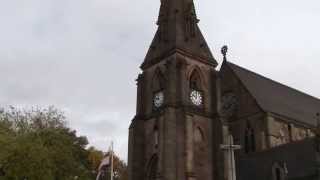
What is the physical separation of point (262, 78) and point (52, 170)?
25.2m

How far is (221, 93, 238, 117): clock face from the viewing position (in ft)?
172

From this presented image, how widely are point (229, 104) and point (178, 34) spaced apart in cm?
996

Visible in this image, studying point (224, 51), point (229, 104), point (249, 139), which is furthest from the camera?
point (224, 51)

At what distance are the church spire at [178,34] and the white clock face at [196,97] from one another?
3.28m

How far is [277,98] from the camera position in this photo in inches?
2151

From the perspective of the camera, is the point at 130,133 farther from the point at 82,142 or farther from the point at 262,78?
the point at 82,142

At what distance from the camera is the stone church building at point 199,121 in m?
42.1

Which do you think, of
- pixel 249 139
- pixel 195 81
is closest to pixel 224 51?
pixel 195 81

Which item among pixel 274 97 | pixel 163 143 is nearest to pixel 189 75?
pixel 163 143

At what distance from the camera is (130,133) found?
47125 mm

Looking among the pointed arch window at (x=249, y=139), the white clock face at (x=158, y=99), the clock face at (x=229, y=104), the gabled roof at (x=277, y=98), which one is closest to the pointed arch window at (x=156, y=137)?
the white clock face at (x=158, y=99)

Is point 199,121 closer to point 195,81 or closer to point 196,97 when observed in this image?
point 196,97

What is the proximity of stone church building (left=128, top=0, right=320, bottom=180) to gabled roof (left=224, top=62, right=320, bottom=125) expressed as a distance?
0.19 m

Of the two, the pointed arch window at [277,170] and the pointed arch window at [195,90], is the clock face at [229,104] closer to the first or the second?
the pointed arch window at [195,90]
